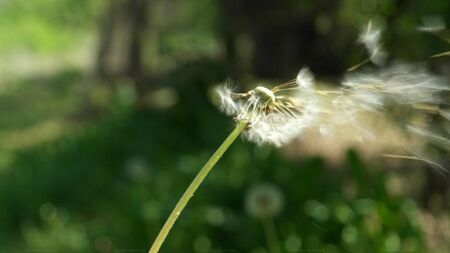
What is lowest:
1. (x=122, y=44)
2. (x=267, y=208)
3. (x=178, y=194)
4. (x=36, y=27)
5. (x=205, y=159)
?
(x=36, y=27)

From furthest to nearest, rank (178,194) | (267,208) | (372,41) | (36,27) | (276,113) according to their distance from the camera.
Answer: 1. (36,27)
2. (178,194)
3. (267,208)
4. (372,41)
5. (276,113)

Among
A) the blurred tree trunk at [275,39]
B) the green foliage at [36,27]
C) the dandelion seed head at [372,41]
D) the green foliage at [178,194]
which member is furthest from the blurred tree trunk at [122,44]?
the dandelion seed head at [372,41]

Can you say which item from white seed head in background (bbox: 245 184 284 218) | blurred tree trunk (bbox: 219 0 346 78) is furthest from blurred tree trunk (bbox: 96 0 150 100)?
white seed head in background (bbox: 245 184 284 218)

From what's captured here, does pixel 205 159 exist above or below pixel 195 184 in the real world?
below

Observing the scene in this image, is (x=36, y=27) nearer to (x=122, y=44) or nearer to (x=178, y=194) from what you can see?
(x=122, y=44)

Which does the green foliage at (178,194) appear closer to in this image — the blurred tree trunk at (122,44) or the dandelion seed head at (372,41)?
the dandelion seed head at (372,41)

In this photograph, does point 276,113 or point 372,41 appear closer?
point 276,113

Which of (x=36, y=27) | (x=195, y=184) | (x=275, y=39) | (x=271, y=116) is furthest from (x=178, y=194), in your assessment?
(x=36, y=27)

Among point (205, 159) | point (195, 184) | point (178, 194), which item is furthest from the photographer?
point (205, 159)

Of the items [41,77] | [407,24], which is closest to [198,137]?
[407,24]
